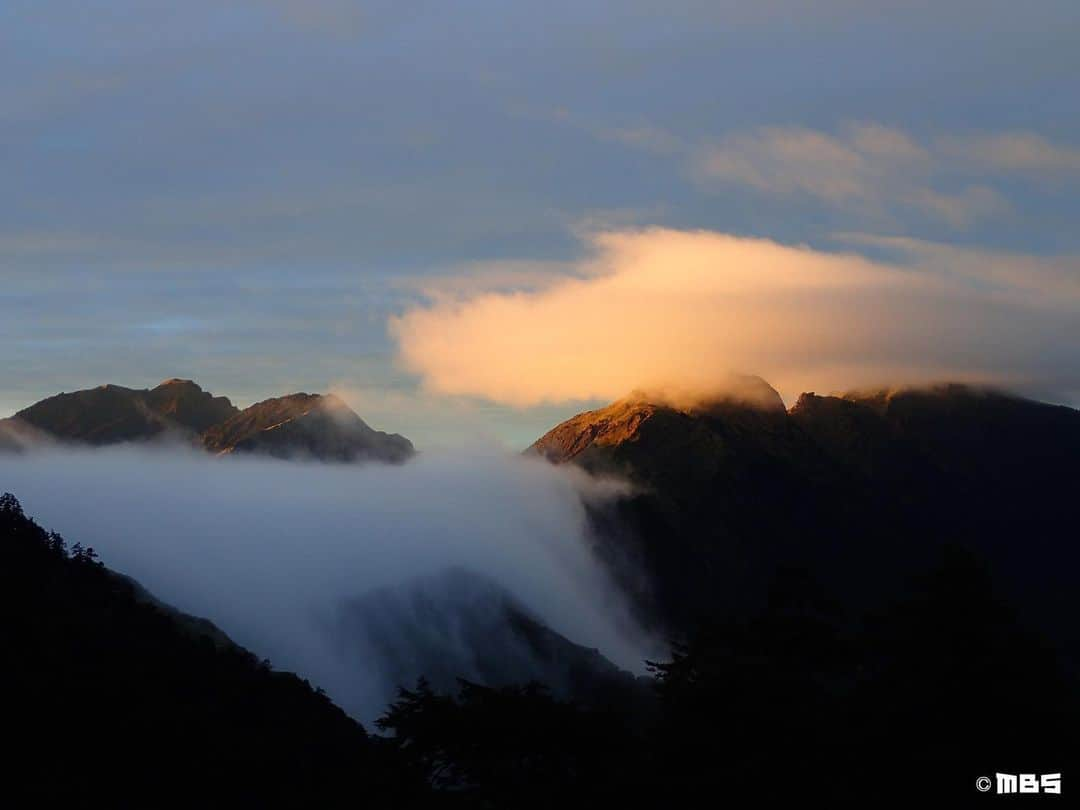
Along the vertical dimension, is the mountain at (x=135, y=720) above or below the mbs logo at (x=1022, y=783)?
above

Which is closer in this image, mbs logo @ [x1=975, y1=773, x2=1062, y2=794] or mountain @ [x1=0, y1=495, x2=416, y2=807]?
mbs logo @ [x1=975, y1=773, x2=1062, y2=794]

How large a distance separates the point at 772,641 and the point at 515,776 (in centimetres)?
1282

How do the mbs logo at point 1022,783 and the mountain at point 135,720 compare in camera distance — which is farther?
the mountain at point 135,720

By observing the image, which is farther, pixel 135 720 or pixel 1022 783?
pixel 135 720

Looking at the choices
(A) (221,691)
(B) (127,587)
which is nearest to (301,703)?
(A) (221,691)

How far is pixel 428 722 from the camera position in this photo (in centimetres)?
5775

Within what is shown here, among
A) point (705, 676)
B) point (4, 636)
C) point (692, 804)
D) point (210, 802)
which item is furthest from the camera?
point (4, 636)

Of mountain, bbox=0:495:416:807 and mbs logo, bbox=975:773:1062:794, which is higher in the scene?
mountain, bbox=0:495:416:807

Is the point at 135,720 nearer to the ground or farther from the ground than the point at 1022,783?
farther from the ground

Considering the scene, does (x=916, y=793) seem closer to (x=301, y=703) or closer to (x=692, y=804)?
(x=692, y=804)

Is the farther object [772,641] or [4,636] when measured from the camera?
[4,636]

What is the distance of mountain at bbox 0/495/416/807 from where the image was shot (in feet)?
230

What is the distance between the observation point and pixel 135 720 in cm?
8062

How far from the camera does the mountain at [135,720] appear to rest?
70.1 m
